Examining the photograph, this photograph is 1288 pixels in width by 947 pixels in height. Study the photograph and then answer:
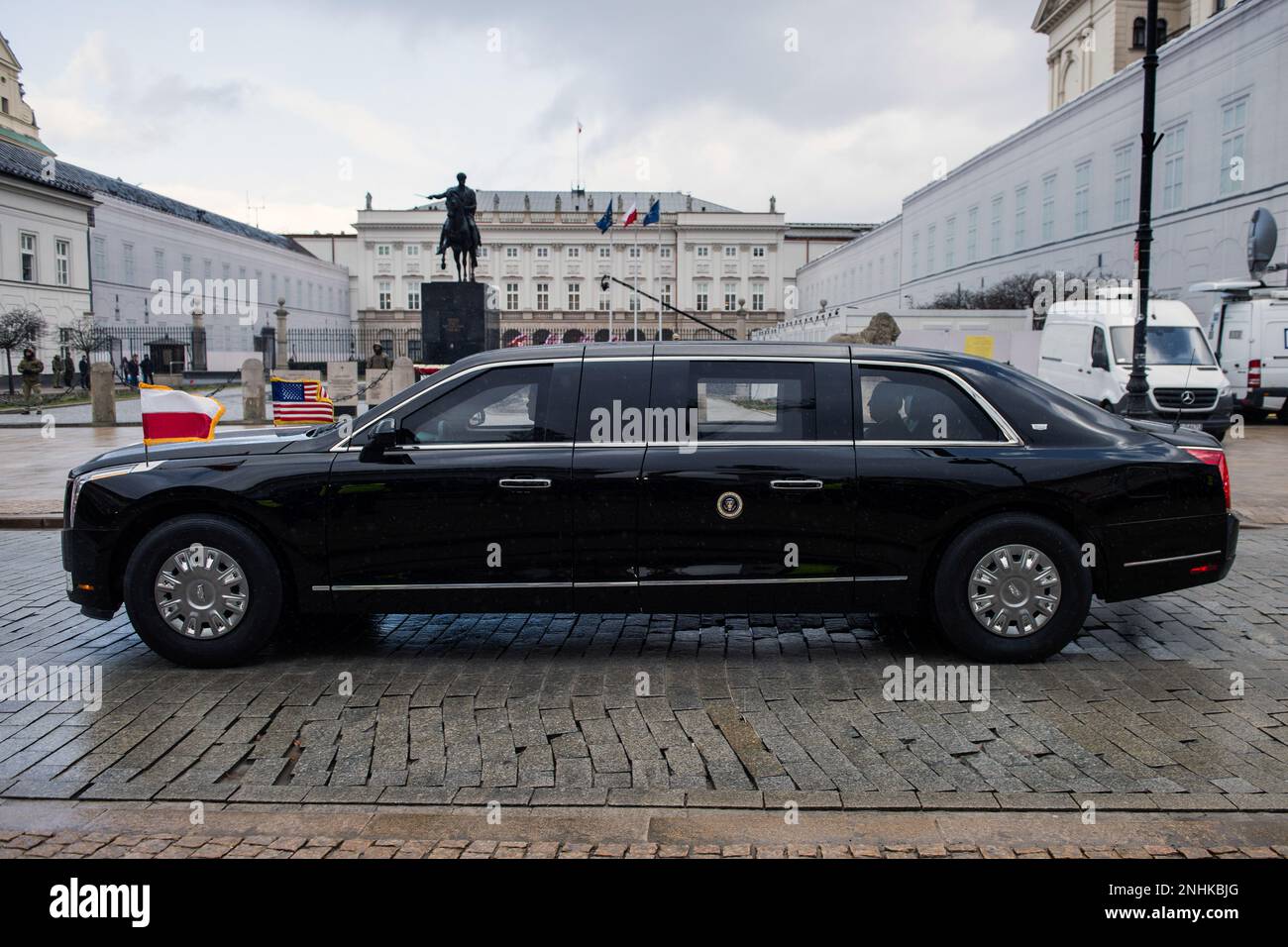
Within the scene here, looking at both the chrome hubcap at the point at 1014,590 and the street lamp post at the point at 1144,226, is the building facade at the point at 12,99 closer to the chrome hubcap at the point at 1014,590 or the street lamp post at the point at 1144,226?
the street lamp post at the point at 1144,226

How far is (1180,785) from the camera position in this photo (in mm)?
4016

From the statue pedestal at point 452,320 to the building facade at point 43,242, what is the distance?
2758 cm

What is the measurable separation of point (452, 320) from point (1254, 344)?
63.7 ft

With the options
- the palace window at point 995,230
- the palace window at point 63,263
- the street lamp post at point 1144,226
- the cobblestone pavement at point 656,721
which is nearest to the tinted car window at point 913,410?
the cobblestone pavement at point 656,721

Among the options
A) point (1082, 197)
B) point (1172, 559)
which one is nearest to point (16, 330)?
point (1172, 559)

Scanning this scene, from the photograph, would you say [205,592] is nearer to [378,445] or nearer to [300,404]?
[378,445]

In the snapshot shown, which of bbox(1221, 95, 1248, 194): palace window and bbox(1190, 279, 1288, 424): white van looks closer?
bbox(1190, 279, 1288, 424): white van

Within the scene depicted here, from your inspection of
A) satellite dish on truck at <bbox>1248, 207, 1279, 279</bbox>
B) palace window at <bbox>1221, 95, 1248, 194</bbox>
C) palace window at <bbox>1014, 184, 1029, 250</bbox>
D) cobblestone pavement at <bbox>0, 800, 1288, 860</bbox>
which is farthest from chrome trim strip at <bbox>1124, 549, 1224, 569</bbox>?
palace window at <bbox>1014, 184, 1029, 250</bbox>

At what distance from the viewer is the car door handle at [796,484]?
18.0 ft

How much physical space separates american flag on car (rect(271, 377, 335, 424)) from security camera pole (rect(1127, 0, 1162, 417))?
43.7ft

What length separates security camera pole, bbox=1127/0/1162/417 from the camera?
1551cm

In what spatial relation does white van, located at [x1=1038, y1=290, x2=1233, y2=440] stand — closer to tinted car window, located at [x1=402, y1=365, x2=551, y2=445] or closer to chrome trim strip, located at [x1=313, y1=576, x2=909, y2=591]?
chrome trim strip, located at [x1=313, y1=576, x2=909, y2=591]
